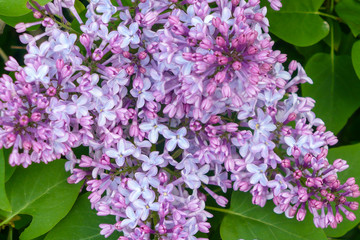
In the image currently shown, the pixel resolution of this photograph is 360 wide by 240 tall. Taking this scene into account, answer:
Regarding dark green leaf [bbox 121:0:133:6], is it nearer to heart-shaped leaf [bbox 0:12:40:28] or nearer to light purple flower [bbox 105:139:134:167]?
heart-shaped leaf [bbox 0:12:40:28]

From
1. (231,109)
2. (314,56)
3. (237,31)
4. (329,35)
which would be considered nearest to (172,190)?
Result: (231,109)

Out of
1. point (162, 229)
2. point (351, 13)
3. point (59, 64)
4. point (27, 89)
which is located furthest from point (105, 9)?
point (351, 13)

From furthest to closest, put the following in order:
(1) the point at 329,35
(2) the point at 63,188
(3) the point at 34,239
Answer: (1) the point at 329,35 → (3) the point at 34,239 → (2) the point at 63,188

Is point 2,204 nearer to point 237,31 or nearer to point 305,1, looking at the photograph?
point 237,31

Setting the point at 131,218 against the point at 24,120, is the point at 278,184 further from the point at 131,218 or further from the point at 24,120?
the point at 24,120

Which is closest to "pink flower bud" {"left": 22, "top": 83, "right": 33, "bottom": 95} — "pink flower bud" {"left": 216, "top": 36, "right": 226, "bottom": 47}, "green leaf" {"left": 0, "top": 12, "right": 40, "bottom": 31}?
"green leaf" {"left": 0, "top": 12, "right": 40, "bottom": 31}

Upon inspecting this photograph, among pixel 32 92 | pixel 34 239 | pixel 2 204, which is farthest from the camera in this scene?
pixel 34 239

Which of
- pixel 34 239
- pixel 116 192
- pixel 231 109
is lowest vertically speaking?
pixel 34 239
